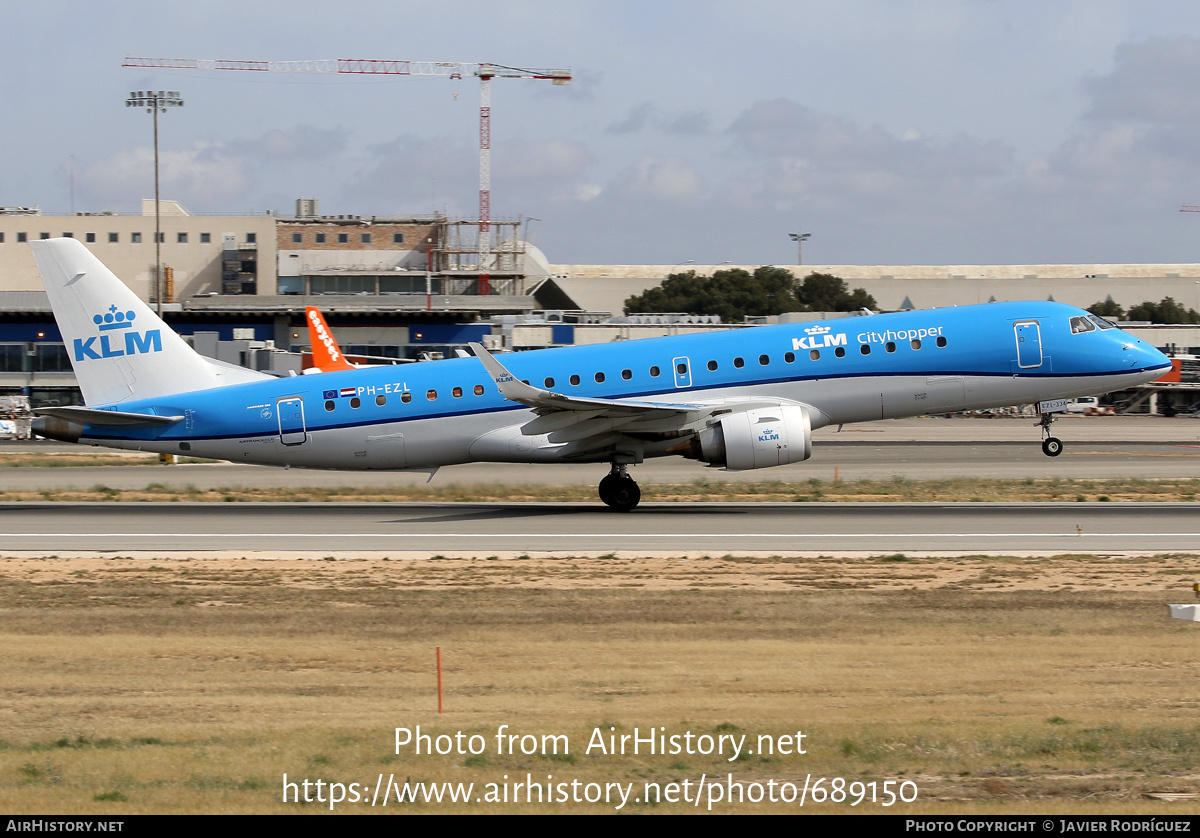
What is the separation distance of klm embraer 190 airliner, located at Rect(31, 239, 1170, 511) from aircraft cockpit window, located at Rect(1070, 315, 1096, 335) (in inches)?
2.2

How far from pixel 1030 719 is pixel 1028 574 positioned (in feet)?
27.4

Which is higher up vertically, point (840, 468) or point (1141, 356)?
point (1141, 356)

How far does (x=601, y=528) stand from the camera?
2533 centimetres

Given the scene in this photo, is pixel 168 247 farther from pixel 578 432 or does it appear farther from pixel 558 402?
pixel 558 402

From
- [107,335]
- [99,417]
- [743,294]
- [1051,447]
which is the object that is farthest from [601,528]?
[743,294]

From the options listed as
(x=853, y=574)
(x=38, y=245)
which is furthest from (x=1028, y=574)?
(x=38, y=245)

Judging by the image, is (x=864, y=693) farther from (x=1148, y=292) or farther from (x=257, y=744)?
(x=1148, y=292)

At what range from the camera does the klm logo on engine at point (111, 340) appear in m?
28.7

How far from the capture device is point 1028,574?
1888 centimetres

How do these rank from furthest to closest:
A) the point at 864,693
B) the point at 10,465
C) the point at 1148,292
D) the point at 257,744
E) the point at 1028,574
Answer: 1. the point at 1148,292
2. the point at 10,465
3. the point at 1028,574
4. the point at 864,693
5. the point at 257,744

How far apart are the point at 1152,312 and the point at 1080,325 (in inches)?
3652

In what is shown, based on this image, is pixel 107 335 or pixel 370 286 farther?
pixel 370 286

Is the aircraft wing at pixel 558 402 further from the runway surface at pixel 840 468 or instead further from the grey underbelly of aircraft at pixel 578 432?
the runway surface at pixel 840 468

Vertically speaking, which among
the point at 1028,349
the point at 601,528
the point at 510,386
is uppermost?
the point at 1028,349
